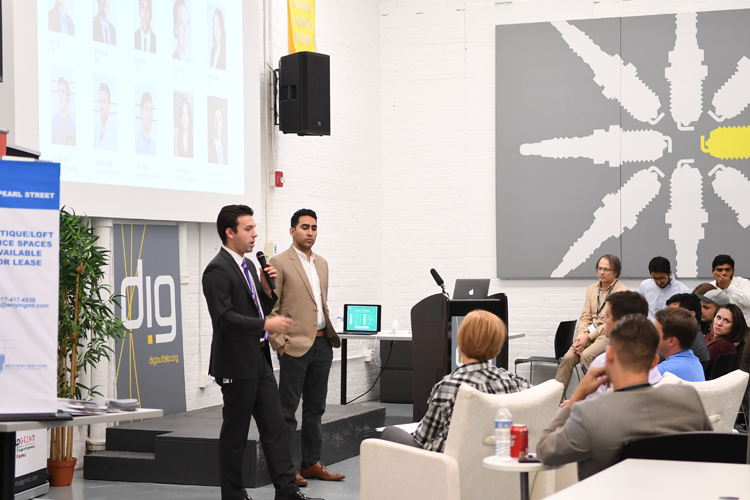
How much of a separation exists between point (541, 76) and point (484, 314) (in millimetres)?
6332

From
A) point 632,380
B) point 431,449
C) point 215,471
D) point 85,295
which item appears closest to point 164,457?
point 215,471

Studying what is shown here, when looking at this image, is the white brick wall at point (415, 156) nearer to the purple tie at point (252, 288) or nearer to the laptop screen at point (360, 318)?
the laptop screen at point (360, 318)

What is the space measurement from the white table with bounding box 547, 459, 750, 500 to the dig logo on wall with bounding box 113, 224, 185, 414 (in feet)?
14.4

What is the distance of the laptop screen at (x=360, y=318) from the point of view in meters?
7.47

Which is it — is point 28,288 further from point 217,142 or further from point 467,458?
point 217,142

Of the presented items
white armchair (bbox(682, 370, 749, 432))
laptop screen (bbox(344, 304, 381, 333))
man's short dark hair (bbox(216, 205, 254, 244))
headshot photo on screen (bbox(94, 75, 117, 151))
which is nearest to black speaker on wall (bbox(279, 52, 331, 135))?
laptop screen (bbox(344, 304, 381, 333))

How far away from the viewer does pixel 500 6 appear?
9.31 m

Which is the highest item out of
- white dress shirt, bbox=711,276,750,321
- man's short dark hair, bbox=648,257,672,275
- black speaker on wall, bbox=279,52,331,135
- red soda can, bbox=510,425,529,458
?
black speaker on wall, bbox=279,52,331,135

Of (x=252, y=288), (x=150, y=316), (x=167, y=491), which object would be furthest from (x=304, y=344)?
(x=150, y=316)

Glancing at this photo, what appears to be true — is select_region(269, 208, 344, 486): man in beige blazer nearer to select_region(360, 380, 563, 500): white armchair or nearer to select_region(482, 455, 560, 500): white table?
select_region(360, 380, 563, 500): white armchair

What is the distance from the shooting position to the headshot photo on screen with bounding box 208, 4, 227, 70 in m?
6.74

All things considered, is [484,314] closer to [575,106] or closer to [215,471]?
[215,471]

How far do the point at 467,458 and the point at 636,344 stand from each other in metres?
0.85

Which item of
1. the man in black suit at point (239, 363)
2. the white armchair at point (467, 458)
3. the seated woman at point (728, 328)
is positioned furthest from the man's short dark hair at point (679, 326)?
A: the seated woman at point (728, 328)
